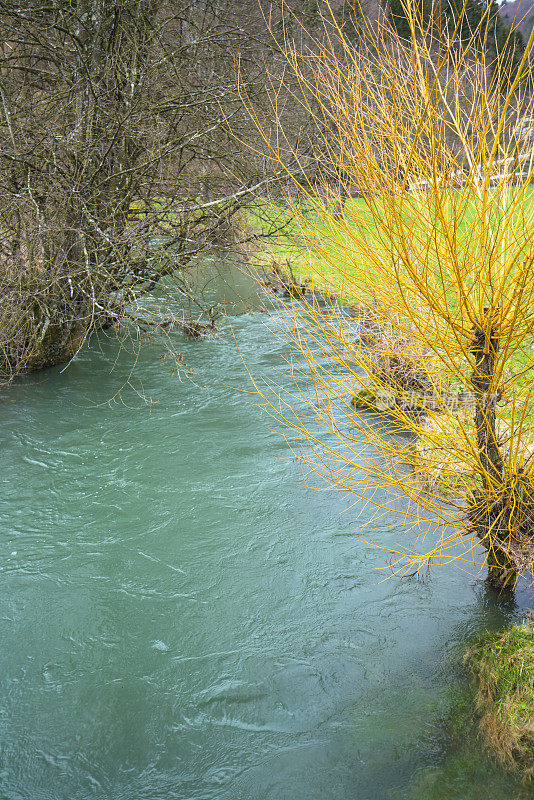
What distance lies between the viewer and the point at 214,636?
4.98m

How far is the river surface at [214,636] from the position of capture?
12.8 ft

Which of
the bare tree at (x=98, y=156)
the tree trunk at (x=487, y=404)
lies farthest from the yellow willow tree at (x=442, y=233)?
the bare tree at (x=98, y=156)

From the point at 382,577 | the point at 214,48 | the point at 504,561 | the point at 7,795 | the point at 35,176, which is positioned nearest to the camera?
the point at 7,795

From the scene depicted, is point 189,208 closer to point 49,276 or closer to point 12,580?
point 49,276

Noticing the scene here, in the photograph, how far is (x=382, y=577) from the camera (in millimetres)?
5668

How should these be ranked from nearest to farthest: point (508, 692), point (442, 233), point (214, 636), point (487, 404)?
point (442, 233), point (508, 692), point (487, 404), point (214, 636)

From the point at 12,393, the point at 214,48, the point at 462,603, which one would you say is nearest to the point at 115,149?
the point at 214,48

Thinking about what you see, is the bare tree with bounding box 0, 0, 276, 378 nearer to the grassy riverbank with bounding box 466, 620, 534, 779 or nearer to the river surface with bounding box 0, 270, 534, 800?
the river surface with bounding box 0, 270, 534, 800

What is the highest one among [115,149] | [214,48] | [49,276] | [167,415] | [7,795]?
[214,48]

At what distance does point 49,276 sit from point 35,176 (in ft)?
4.25

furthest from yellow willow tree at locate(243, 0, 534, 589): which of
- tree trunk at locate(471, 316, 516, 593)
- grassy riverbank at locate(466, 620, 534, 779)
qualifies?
grassy riverbank at locate(466, 620, 534, 779)

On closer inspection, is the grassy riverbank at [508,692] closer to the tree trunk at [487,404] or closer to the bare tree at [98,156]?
the tree trunk at [487,404]

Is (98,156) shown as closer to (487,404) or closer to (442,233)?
(442,233)

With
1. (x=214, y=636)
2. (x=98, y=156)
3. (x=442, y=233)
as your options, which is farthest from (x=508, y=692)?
(x=98, y=156)
